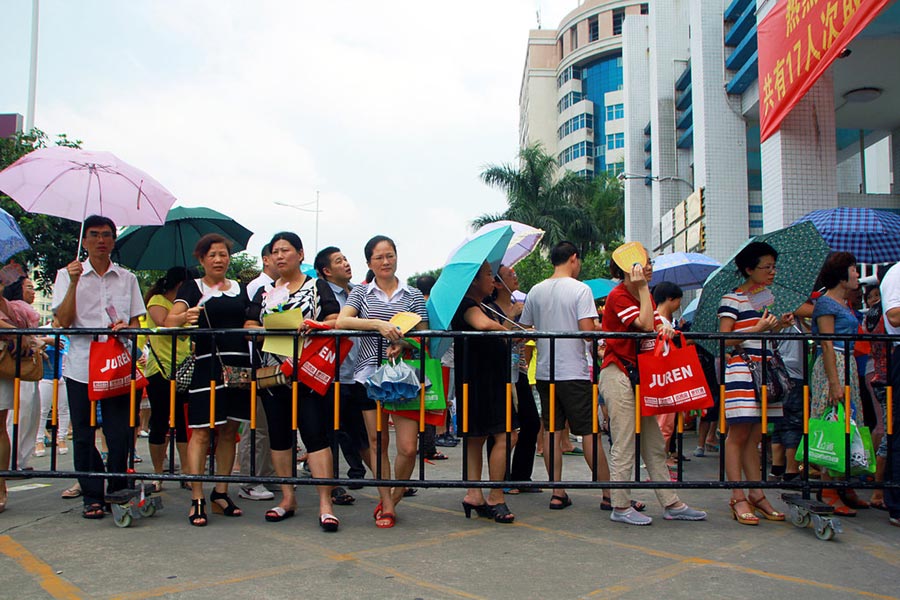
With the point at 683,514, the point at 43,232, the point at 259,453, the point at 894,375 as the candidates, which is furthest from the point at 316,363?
the point at 43,232

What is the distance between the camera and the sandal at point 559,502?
5.42 m

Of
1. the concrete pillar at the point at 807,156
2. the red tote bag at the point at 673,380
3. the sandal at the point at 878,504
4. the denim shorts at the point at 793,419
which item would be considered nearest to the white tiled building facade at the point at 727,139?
the concrete pillar at the point at 807,156

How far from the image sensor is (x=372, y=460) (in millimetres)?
6012

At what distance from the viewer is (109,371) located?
496 cm

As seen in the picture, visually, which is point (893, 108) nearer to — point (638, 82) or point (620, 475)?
point (620, 475)

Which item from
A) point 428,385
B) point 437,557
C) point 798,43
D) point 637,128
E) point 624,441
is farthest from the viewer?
point 637,128

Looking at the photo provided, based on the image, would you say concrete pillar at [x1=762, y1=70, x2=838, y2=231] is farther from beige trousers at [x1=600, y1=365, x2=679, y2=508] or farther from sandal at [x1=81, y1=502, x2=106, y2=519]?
sandal at [x1=81, y1=502, x2=106, y2=519]

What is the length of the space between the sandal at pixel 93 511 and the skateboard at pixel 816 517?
4.46m

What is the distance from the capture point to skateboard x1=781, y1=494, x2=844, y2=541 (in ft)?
14.8

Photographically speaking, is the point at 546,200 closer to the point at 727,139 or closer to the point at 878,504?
the point at 727,139

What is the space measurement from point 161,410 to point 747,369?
13.6 ft

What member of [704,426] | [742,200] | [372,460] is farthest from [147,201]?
[742,200]

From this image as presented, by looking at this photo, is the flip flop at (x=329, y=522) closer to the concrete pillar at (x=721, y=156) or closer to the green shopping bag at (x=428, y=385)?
the green shopping bag at (x=428, y=385)

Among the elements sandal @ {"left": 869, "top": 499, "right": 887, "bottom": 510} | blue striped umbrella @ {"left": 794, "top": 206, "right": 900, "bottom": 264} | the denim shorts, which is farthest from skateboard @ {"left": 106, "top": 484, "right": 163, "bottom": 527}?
blue striped umbrella @ {"left": 794, "top": 206, "right": 900, "bottom": 264}
